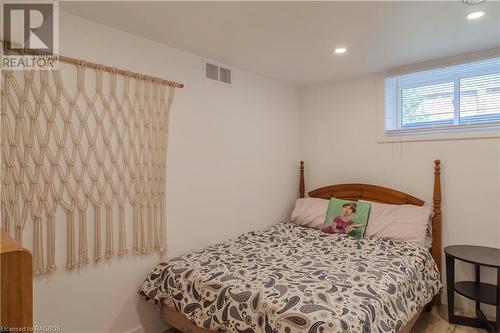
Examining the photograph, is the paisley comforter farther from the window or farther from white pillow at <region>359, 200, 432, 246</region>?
the window

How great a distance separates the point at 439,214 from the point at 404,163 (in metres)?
0.57

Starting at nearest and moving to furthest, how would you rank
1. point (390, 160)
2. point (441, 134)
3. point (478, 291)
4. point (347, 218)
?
point (478, 291) → point (441, 134) → point (347, 218) → point (390, 160)

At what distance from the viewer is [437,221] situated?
266cm

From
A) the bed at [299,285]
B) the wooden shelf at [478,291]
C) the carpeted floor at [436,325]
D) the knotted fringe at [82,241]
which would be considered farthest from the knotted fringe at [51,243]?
the wooden shelf at [478,291]

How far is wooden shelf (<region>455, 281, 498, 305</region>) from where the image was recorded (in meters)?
2.18

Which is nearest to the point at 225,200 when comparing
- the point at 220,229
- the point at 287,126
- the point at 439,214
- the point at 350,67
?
the point at 220,229

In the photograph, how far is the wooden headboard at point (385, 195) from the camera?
2.67 metres

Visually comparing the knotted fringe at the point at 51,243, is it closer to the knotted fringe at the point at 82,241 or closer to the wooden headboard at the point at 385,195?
the knotted fringe at the point at 82,241

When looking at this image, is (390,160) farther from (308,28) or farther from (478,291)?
(308,28)

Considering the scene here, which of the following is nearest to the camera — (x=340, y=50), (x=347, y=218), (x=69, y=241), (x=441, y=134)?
(x=69, y=241)

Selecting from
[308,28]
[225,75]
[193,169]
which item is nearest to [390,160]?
[308,28]

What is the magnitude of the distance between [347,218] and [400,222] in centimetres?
47

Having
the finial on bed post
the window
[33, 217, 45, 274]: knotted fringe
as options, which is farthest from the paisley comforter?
the window

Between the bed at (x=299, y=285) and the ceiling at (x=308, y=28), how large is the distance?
1.09 meters
